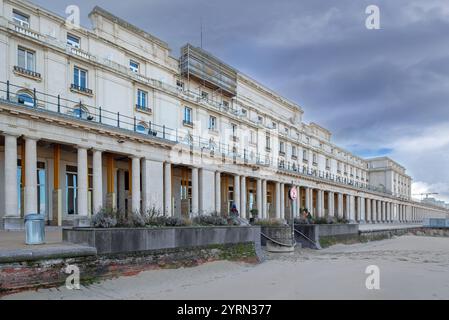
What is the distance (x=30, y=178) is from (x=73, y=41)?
12.0 meters

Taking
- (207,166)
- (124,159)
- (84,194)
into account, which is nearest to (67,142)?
(84,194)

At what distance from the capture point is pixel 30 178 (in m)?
19.1

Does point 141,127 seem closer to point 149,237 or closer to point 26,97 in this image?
point 26,97

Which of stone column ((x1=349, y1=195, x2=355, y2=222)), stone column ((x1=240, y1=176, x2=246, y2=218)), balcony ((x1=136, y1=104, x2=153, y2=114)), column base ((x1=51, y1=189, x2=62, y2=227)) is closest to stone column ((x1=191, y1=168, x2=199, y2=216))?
balcony ((x1=136, y1=104, x2=153, y2=114))

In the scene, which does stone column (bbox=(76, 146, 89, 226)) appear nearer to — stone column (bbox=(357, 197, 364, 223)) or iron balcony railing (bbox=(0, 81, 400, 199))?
iron balcony railing (bbox=(0, 81, 400, 199))

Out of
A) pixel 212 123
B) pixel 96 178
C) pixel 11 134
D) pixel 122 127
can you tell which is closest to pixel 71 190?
pixel 96 178

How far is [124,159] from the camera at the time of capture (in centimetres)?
2827

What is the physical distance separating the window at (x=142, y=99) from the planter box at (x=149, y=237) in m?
17.0

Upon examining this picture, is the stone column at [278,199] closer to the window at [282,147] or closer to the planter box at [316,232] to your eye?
the window at [282,147]

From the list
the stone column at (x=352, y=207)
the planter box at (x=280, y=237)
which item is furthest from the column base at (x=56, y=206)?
the stone column at (x=352, y=207)

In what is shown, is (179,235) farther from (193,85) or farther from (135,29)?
(193,85)

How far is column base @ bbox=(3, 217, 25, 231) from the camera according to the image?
697 inches

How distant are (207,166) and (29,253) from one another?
23354 mm

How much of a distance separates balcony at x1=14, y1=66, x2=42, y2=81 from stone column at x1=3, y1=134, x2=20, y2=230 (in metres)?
5.50
